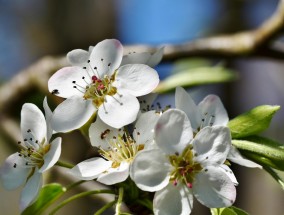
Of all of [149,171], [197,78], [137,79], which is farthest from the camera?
[197,78]

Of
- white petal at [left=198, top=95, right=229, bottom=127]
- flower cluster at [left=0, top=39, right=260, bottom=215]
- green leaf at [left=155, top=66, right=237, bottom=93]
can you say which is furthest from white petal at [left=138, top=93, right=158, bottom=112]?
green leaf at [left=155, top=66, right=237, bottom=93]

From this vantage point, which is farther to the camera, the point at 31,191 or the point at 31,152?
the point at 31,152

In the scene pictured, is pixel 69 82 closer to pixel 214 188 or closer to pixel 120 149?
pixel 120 149

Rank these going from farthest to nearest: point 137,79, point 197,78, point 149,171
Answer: point 197,78 → point 137,79 → point 149,171

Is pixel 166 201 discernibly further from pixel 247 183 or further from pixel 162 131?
pixel 247 183

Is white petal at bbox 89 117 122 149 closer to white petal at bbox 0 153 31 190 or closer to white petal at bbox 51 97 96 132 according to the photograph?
white petal at bbox 51 97 96 132

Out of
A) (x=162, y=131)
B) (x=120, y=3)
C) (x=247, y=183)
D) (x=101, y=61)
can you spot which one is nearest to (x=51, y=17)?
(x=120, y=3)

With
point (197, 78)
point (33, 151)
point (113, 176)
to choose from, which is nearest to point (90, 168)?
point (113, 176)
